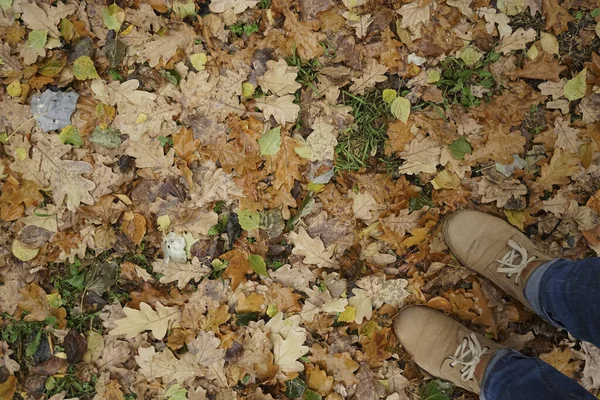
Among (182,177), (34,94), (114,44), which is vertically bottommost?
(182,177)

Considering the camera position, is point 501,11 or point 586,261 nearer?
point 586,261

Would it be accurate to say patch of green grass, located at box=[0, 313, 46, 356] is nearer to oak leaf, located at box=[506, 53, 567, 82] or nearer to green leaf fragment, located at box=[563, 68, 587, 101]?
oak leaf, located at box=[506, 53, 567, 82]

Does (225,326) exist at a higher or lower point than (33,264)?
lower

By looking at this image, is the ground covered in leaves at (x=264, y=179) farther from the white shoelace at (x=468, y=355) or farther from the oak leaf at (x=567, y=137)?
the white shoelace at (x=468, y=355)

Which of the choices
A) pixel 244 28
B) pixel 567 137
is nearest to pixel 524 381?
pixel 567 137

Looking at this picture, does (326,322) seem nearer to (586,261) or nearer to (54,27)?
(586,261)

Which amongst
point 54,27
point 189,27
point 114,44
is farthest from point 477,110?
point 54,27

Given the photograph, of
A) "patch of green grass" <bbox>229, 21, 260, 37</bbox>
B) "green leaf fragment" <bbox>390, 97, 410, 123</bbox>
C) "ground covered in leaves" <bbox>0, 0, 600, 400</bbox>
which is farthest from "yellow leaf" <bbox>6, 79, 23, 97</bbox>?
"green leaf fragment" <bbox>390, 97, 410, 123</bbox>

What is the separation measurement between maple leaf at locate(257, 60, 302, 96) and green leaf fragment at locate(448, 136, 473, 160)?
903 millimetres

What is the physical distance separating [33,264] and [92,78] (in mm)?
1063

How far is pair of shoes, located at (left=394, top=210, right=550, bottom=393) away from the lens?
2.58 m

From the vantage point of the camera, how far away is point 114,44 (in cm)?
262

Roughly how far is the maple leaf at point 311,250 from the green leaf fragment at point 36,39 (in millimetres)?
1681

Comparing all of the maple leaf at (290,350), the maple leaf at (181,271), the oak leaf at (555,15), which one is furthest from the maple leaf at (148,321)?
the oak leaf at (555,15)
